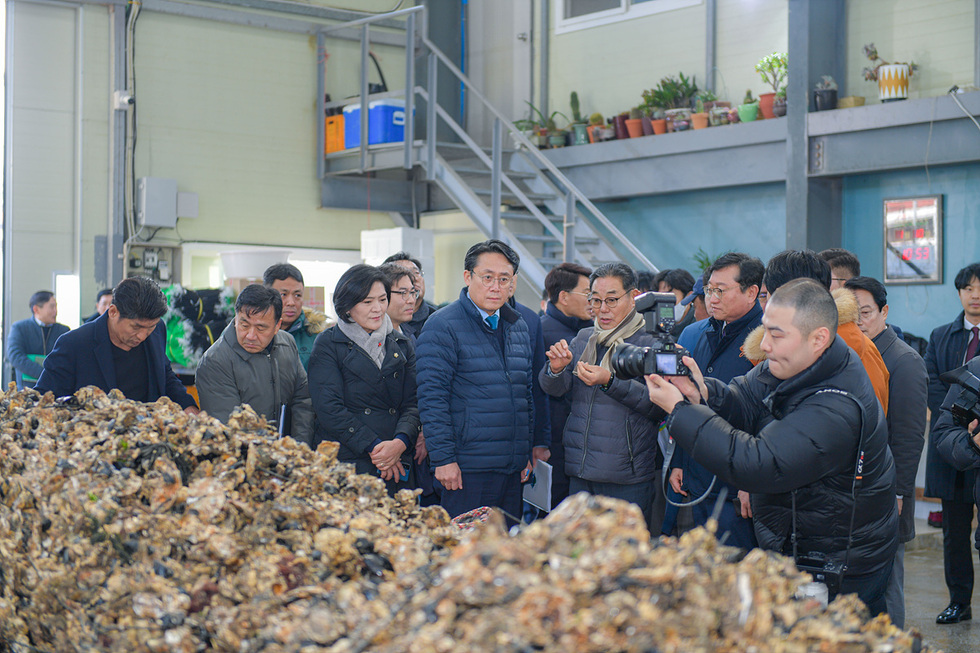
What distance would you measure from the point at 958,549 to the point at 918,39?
4.81m

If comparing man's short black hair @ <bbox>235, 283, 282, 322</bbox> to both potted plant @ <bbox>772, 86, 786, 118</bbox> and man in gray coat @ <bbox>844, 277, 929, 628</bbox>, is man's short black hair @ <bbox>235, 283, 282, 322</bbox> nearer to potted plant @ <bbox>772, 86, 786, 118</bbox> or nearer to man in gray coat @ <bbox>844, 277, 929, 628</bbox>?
man in gray coat @ <bbox>844, 277, 929, 628</bbox>

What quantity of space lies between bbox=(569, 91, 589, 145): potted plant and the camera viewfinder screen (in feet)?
24.9

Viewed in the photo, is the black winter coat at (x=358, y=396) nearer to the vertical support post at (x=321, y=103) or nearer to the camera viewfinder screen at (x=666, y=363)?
the camera viewfinder screen at (x=666, y=363)

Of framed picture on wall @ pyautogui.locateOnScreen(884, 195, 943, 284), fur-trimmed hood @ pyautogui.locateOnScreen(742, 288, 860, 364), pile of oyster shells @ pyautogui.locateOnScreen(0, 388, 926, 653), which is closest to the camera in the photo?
pile of oyster shells @ pyautogui.locateOnScreen(0, 388, 926, 653)

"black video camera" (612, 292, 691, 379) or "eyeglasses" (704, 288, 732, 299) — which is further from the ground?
"eyeglasses" (704, 288, 732, 299)

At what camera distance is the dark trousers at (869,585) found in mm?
2551

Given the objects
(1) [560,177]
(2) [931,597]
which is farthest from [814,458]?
(1) [560,177]

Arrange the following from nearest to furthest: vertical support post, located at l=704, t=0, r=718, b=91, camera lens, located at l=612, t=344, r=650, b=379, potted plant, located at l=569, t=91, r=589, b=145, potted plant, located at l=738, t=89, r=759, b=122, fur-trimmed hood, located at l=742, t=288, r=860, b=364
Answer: camera lens, located at l=612, t=344, r=650, b=379 → fur-trimmed hood, located at l=742, t=288, r=860, b=364 → potted plant, located at l=738, t=89, r=759, b=122 → vertical support post, located at l=704, t=0, r=718, b=91 → potted plant, located at l=569, t=91, r=589, b=145

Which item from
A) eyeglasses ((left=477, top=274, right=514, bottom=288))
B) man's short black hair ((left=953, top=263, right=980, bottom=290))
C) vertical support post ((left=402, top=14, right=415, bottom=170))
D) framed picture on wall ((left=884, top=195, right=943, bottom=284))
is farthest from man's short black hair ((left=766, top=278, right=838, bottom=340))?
vertical support post ((left=402, top=14, right=415, bottom=170))

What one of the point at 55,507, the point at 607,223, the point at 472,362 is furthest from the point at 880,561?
the point at 607,223

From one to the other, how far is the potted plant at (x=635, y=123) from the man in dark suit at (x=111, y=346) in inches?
261

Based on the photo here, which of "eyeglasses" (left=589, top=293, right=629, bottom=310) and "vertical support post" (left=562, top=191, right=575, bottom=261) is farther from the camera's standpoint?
"vertical support post" (left=562, top=191, right=575, bottom=261)

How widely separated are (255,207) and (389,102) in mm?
1795

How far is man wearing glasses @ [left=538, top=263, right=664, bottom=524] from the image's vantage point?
3.65m
